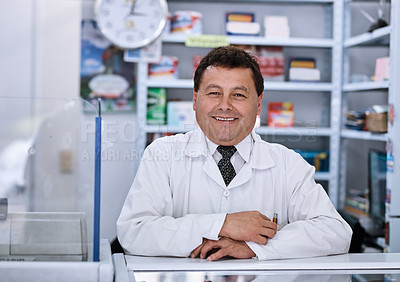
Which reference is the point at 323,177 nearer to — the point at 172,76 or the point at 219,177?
the point at 172,76

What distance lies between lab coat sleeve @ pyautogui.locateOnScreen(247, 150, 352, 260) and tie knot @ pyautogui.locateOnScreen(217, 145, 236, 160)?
0.20m

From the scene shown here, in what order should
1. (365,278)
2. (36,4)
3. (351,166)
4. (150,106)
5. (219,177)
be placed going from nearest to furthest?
(365,278) → (219,177) → (150,106) → (351,166) → (36,4)

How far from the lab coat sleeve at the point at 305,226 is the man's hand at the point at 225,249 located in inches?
0.9

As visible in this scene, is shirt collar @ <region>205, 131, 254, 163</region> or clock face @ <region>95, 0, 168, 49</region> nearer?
shirt collar @ <region>205, 131, 254, 163</region>

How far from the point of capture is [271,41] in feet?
12.3

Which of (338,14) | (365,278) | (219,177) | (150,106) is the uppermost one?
(338,14)

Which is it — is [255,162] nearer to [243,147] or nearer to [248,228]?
[243,147]

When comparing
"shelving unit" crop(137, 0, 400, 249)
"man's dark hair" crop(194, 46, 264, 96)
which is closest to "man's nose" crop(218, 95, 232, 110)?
"man's dark hair" crop(194, 46, 264, 96)

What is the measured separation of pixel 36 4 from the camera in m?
4.33

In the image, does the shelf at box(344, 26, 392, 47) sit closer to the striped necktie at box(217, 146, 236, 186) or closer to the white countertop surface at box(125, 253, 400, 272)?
the striped necktie at box(217, 146, 236, 186)

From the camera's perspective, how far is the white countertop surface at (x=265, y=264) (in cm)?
135

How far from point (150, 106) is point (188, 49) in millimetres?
580

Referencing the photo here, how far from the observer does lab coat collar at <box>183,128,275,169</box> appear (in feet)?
6.01

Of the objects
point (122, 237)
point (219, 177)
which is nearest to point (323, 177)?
point (219, 177)
